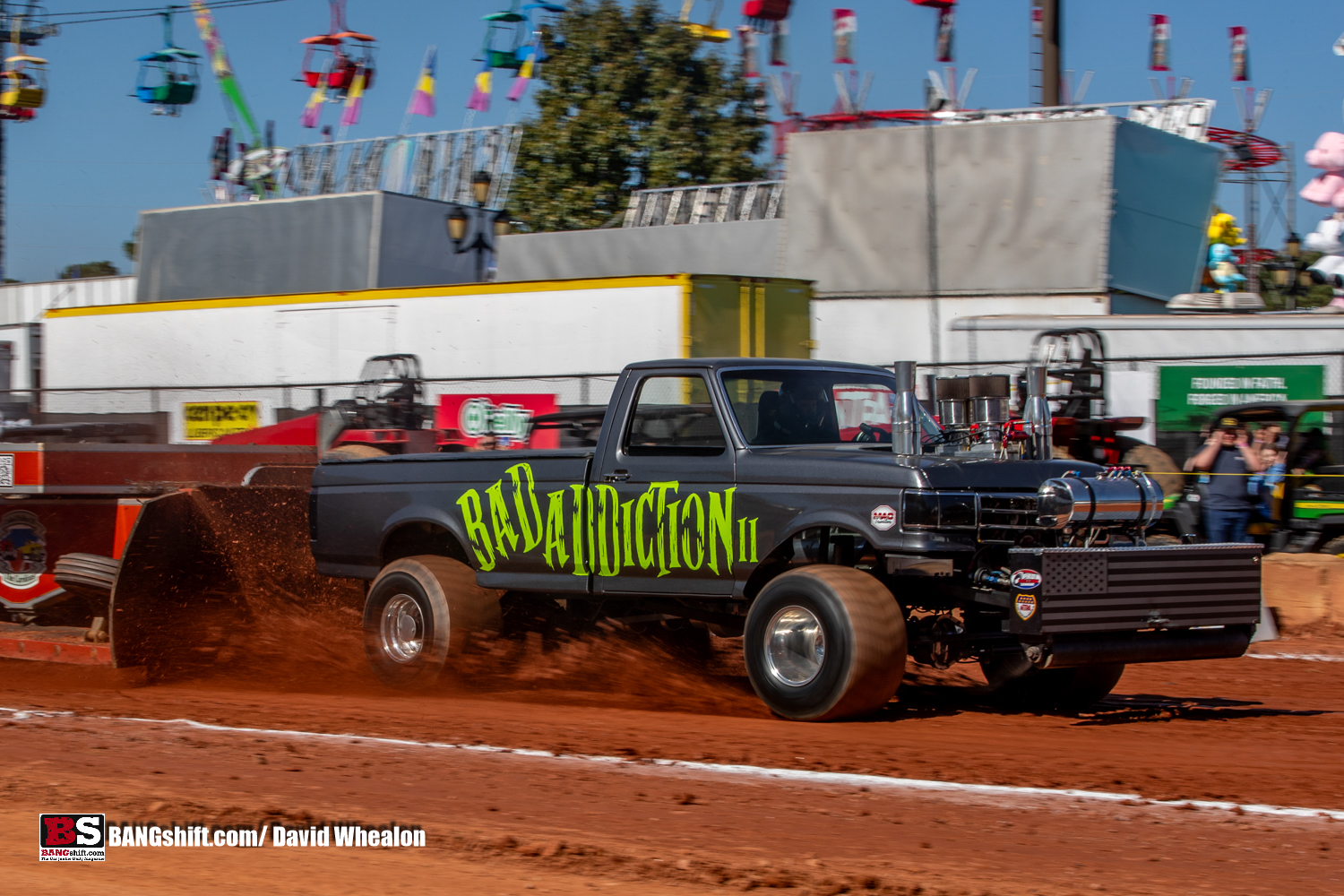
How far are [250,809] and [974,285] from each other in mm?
19302

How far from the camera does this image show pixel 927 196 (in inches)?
931

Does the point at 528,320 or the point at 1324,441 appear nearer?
the point at 1324,441

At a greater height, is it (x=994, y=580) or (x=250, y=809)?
(x=994, y=580)

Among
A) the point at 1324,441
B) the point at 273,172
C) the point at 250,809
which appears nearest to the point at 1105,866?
the point at 250,809

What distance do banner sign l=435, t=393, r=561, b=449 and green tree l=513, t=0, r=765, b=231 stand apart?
2475 cm

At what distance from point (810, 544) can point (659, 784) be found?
1.95m

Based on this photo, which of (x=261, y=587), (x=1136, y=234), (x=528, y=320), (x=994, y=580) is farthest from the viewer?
(x=1136, y=234)

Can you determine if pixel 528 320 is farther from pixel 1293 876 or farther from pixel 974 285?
pixel 1293 876

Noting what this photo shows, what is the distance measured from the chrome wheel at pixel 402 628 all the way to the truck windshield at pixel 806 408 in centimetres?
242

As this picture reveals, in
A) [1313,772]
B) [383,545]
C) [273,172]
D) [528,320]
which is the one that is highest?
[273,172]

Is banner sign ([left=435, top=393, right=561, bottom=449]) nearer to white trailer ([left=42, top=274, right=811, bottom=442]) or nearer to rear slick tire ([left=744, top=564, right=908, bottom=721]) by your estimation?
white trailer ([left=42, top=274, right=811, bottom=442])

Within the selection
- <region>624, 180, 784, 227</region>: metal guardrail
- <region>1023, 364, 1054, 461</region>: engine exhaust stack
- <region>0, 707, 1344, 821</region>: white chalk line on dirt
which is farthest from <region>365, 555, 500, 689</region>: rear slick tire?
<region>624, 180, 784, 227</region>: metal guardrail

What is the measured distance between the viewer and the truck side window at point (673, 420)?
752 cm

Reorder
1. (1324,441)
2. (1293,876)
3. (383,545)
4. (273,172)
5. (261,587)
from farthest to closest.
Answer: (273,172) < (1324,441) < (261,587) < (383,545) < (1293,876)
